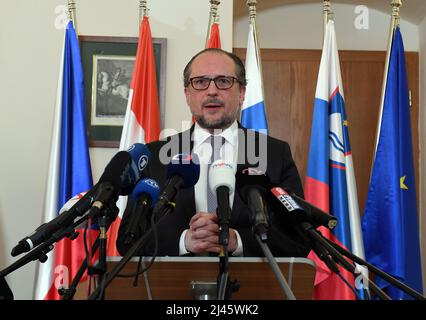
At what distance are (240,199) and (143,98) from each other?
1.59 metres

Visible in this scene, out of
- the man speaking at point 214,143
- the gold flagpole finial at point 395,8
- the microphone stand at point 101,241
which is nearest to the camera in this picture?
the microphone stand at point 101,241

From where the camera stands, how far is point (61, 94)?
3.32 meters

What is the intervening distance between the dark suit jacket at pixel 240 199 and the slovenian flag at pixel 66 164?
0.86 meters

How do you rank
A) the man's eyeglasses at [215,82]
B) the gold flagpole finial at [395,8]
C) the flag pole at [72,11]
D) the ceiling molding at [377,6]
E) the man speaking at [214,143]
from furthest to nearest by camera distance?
the ceiling molding at [377,6] → the gold flagpole finial at [395,8] → the flag pole at [72,11] → the man's eyeglasses at [215,82] → the man speaking at [214,143]

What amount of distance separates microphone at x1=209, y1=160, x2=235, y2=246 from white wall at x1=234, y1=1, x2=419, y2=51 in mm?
3227

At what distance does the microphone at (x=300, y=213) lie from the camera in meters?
1.17

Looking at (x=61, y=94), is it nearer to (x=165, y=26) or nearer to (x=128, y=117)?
(x=128, y=117)

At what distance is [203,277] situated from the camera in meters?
1.29

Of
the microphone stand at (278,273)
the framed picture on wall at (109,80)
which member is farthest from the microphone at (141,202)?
the framed picture on wall at (109,80)

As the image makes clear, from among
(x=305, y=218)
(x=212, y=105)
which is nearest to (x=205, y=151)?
(x=212, y=105)

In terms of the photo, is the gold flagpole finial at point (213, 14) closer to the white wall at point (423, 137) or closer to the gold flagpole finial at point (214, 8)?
the gold flagpole finial at point (214, 8)

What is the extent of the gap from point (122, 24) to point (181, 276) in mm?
2668

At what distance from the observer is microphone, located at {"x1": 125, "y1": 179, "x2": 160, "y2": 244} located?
113 centimetres
